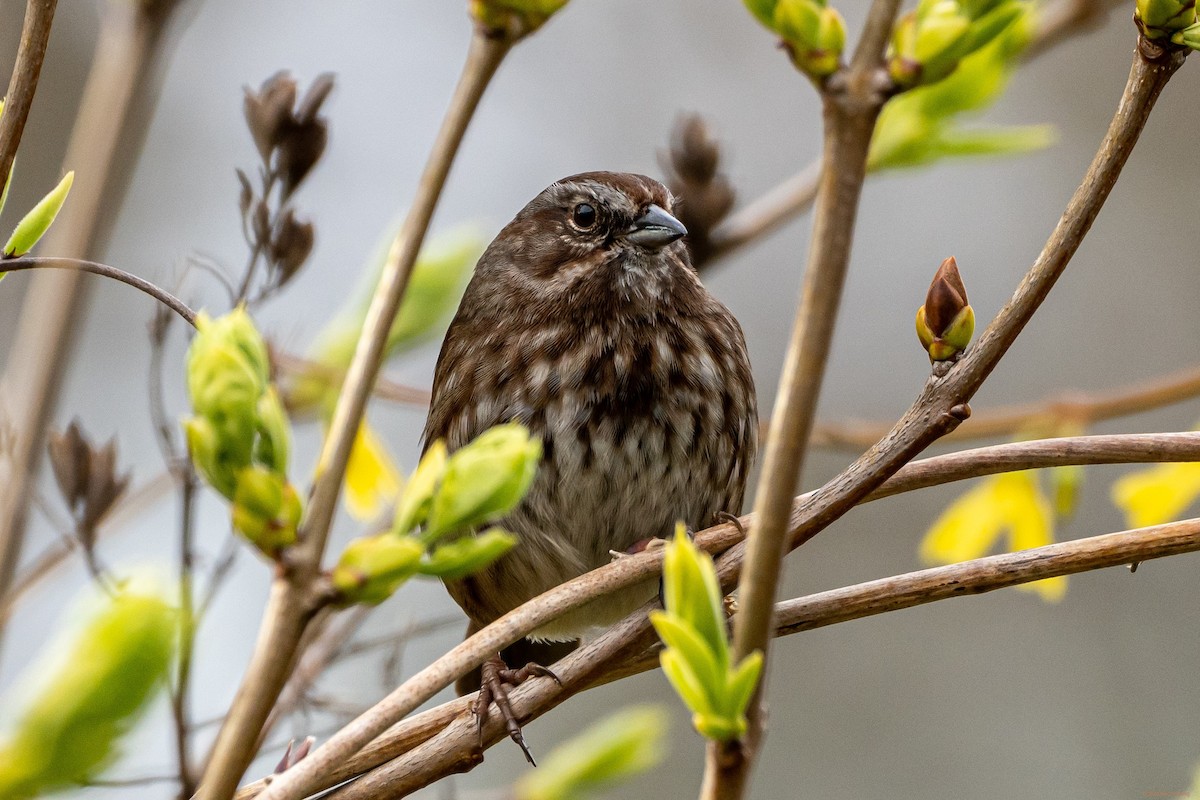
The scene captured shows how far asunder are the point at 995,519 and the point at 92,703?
235 cm

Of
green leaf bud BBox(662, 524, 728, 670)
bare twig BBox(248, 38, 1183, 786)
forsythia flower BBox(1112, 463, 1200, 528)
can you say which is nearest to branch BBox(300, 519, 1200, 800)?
bare twig BBox(248, 38, 1183, 786)

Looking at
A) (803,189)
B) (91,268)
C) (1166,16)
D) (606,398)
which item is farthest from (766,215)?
(91,268)

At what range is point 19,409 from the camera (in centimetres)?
150

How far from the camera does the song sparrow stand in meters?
3.24

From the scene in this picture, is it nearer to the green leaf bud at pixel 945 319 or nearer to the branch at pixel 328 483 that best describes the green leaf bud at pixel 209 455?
the branch at pixel 328 483

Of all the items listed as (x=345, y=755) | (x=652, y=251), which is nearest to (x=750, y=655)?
(x=345, y=755)

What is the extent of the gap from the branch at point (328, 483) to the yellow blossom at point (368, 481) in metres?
1.78

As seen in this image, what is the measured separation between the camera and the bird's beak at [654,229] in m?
3.42

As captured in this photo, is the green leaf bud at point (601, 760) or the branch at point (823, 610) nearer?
the branch at point (823, 610)

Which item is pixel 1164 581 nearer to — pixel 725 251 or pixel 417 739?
pixel 725 251

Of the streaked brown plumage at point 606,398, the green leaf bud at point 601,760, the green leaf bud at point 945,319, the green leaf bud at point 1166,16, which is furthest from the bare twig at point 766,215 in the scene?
the green leaf bud at point 1166,16

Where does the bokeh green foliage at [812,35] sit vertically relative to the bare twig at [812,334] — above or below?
above

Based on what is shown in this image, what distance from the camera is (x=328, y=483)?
95 centimetres

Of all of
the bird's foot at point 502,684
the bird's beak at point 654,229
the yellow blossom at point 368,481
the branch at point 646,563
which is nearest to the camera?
the branch at point 646,563
